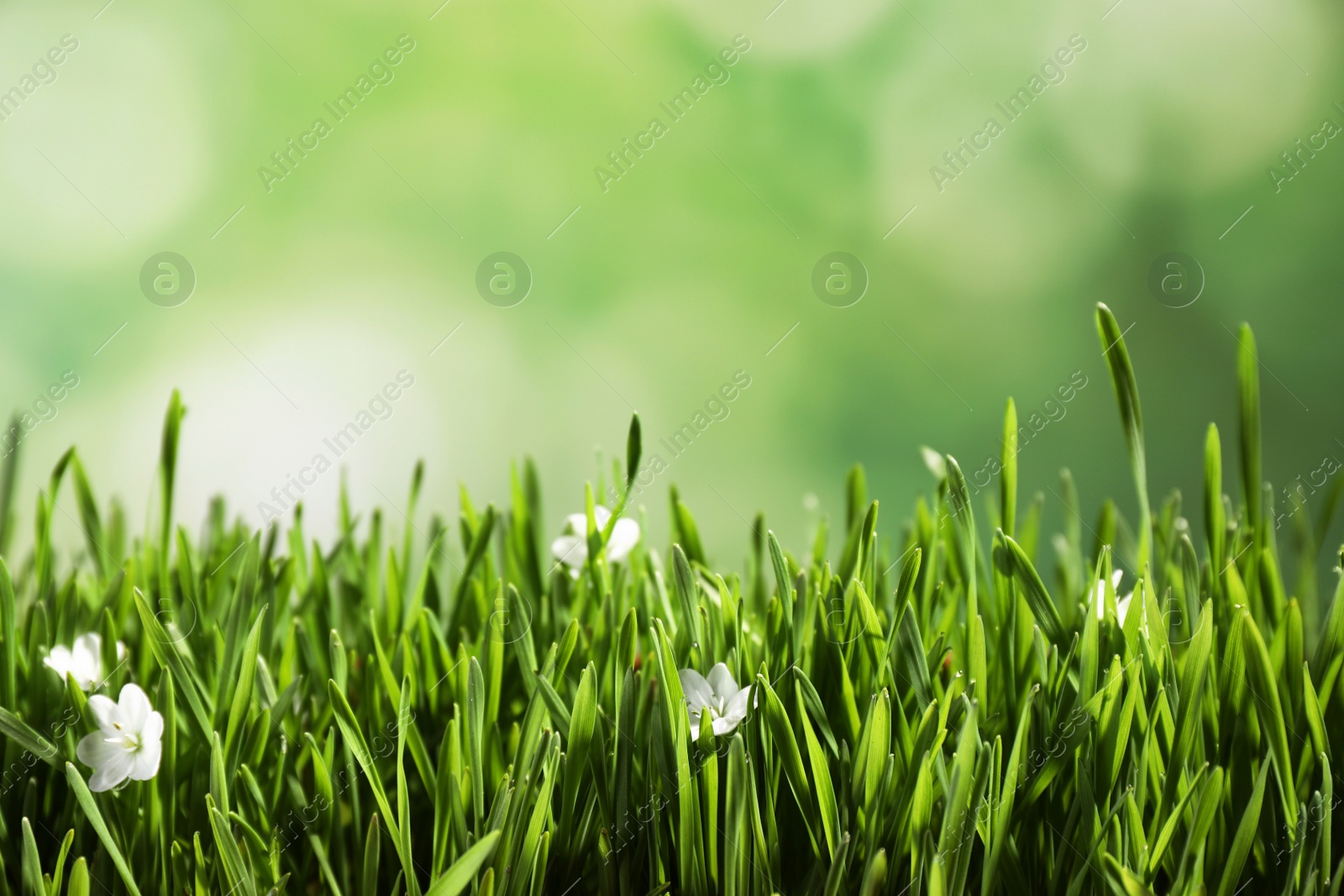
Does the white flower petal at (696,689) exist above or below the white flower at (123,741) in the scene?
above

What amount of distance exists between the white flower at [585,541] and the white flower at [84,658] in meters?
0.35

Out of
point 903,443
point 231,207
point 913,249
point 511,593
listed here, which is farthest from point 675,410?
point 511,593

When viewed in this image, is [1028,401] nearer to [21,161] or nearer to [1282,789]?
[1282,789]

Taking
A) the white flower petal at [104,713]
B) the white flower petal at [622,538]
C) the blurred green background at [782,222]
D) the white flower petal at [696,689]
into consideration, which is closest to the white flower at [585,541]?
the white flower petal at [622,538]

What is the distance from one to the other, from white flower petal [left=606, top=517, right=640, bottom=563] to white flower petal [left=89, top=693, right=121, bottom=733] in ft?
1.25

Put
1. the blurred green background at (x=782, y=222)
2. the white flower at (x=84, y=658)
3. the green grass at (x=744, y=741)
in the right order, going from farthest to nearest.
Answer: the blurred green background at (x=782, y=222)
the white flower at (x=84, y=658)
the green grass at (x=744, y=741)

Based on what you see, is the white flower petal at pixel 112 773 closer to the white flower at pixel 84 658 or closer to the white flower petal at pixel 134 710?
the white flower petal at pixel 134 710

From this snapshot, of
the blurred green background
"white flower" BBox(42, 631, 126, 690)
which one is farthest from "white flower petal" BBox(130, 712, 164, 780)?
the blurred green background

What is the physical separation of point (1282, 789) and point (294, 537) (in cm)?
76

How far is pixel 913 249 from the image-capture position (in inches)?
171

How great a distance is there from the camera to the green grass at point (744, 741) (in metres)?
0.50

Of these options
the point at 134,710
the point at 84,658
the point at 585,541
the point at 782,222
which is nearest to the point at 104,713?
the point at 134,710

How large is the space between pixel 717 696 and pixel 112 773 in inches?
15.0

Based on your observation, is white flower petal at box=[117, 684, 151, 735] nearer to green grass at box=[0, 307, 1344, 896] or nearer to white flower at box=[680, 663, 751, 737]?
green grass at box=[0, 307, 1344, 896]
